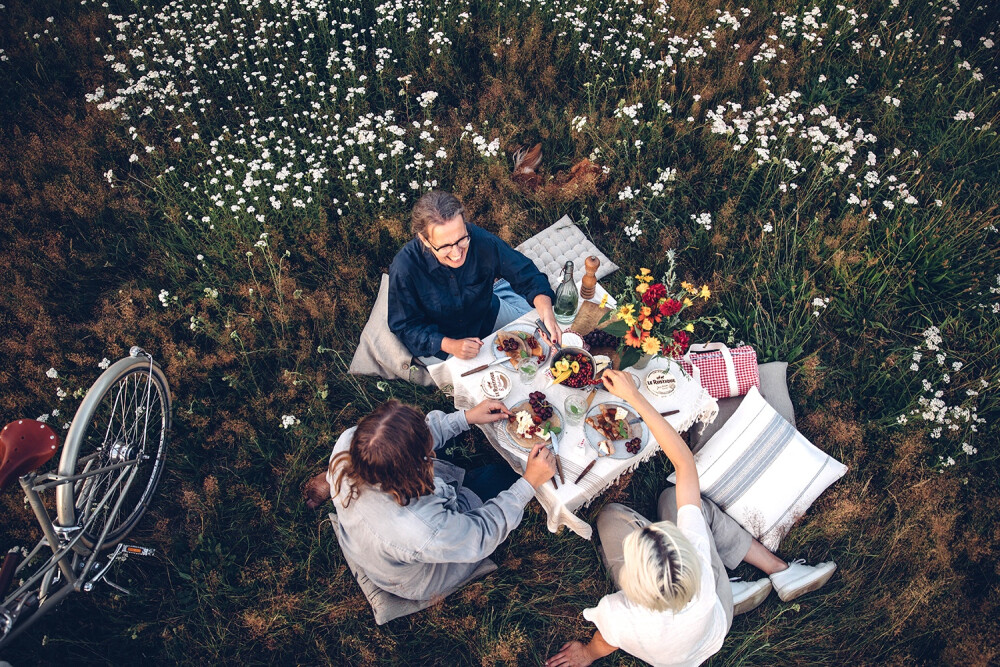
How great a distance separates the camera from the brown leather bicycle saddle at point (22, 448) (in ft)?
8.88

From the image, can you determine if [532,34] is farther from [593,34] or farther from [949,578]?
[949,578]

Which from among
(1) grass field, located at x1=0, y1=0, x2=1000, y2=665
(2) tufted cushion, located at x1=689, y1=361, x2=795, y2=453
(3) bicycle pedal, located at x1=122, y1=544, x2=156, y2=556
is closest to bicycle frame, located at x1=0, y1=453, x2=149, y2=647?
(3) bicycle pedal, located at x1=122, y1=544, x2=156, y2=556

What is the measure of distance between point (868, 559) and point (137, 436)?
5.38m

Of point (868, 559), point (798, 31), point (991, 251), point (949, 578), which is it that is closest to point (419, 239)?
point (868, 559)

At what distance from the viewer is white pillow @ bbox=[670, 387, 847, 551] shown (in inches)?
137

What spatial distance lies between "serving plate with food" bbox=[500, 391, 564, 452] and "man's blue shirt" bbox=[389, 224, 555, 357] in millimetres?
862

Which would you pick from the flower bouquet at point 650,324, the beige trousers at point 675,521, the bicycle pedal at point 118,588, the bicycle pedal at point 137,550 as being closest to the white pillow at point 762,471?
the beige trousers at point 675,521

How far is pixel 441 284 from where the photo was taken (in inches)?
143

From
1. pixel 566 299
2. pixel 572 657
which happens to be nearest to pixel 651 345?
pixel 566 299

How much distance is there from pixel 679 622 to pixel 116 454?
3.56 m

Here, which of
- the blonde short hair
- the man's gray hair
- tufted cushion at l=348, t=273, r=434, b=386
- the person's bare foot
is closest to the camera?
the blonde short hair

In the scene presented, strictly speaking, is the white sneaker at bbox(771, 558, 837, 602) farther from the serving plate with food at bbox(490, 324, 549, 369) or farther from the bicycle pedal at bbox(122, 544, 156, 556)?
the bicycle pedal at bbox(122, 544, 156, 556)

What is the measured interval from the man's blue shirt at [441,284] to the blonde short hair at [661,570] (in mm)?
1810

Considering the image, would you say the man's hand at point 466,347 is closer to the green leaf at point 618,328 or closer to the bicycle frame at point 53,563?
the green leaf at point 618,328
